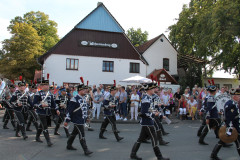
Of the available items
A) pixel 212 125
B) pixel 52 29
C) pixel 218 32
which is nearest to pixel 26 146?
pixel 212 125

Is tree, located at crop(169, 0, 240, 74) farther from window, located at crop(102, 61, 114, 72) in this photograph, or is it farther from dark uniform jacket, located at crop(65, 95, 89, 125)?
dark uniform jacket, located at crop(65, 95, 89, 125)

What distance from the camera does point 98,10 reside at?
28.2 metres

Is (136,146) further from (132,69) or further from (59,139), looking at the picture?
(132,69)

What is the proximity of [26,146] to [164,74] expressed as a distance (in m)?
21.4

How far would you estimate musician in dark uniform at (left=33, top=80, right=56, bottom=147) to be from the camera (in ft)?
25.0

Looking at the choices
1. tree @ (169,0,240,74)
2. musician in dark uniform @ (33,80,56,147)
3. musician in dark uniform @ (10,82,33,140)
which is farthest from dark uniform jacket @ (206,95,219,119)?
tree @ (169,0,240,74)

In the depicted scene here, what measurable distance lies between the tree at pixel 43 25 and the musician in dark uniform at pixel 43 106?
3419 cm

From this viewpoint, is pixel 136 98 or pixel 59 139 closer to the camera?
pixel 59 139

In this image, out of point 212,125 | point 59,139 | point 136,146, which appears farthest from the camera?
point 59,139

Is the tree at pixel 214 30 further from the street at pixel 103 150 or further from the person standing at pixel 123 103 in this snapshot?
the street at pixel 103 150

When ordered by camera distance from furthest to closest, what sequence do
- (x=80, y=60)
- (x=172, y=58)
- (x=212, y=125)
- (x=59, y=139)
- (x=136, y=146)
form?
(x=172, y=58) < (x=80, y=60) < (x=59, y=139) < (x=212, y=125) < (x=136, y=146)

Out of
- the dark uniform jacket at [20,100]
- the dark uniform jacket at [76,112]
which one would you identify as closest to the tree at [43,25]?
the dark uniform jacket at [20,100]

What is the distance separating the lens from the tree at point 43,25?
1608 inches

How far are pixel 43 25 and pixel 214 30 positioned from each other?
30819mm
